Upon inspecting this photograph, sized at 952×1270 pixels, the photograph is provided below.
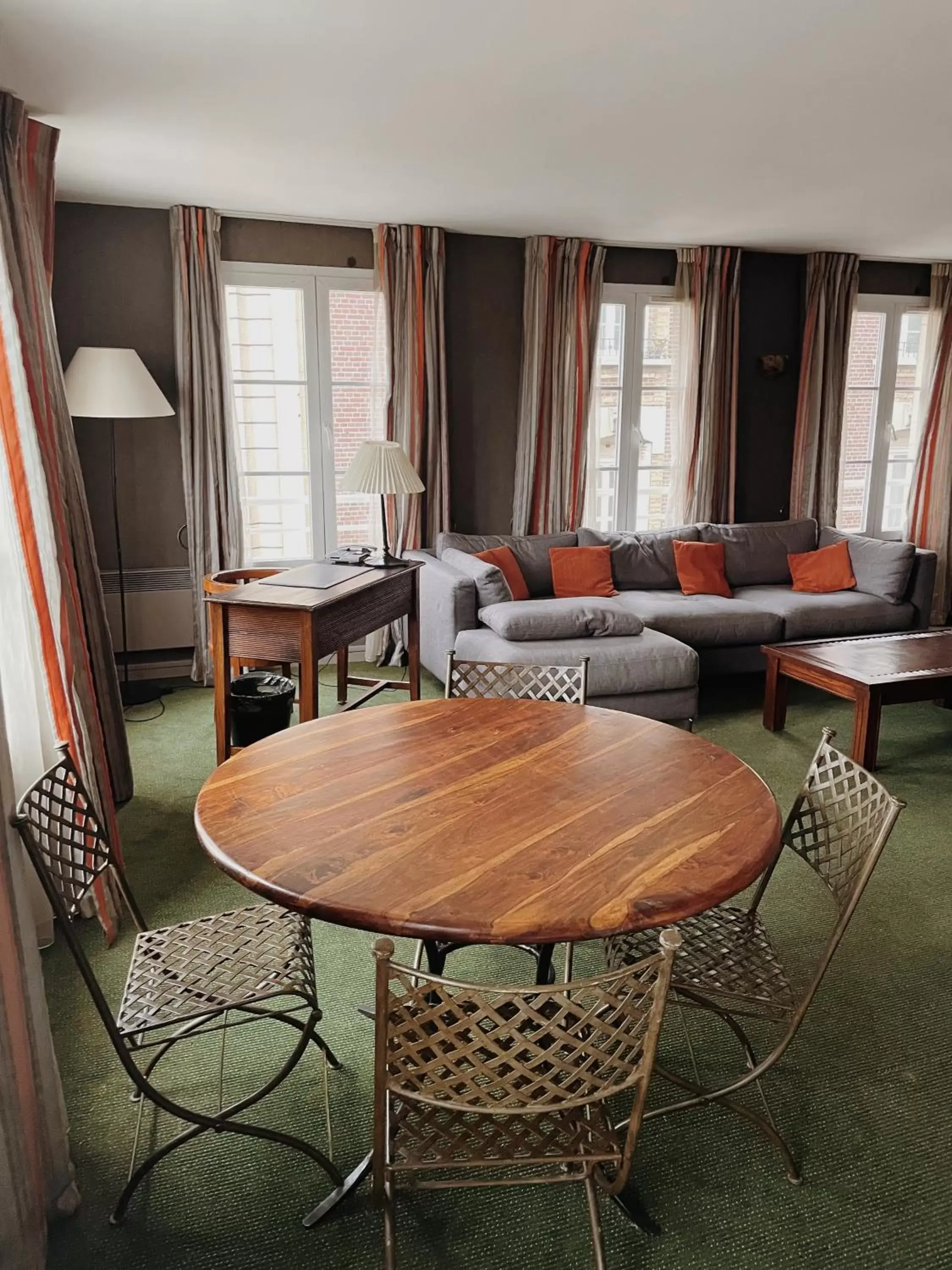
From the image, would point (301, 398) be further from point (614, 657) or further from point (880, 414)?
point (880, 414)

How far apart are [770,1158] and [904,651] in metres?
3.10

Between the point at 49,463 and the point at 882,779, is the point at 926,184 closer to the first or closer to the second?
the point at 882,779

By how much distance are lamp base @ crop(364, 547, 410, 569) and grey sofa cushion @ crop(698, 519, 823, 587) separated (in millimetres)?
2325

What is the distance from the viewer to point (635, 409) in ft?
19.7

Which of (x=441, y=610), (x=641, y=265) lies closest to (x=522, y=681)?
(x=441, y=610)

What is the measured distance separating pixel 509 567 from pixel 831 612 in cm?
188

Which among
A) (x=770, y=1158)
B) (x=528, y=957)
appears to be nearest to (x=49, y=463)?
(x=528, y=957)

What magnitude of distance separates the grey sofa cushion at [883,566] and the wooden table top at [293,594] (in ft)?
10.5

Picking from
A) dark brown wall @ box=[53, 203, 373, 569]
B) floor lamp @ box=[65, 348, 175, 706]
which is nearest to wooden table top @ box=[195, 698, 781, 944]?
floor lamp @ box=[65, 348, 175, 706]

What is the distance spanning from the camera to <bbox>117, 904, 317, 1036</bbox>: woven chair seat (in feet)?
5.36

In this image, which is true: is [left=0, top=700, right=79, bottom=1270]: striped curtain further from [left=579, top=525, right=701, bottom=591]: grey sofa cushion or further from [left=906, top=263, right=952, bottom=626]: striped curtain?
[left=906, top=263, right=952, bottom=626]: striped curtain

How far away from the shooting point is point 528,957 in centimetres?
258

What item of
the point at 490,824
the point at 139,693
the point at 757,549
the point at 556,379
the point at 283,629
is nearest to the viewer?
the point at 490,824

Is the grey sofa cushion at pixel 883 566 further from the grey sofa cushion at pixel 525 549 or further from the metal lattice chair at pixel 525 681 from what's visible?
the metal lattice chair at pixel 525 681
